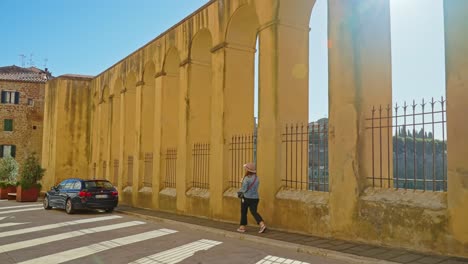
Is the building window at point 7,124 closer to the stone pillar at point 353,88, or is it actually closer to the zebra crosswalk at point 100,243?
the zebra crosswalk at point 100,243

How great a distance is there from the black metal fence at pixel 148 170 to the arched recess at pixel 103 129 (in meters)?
5.29

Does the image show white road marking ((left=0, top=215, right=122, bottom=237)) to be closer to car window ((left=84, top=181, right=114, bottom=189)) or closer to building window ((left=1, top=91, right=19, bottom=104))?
car window ((left=84, top=181, right=114, bottom=189))

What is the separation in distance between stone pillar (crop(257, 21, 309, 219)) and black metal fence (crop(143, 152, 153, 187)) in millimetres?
8660

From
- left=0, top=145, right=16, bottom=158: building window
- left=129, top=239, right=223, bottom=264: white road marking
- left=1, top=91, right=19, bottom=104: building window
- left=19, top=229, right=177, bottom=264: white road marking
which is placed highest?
left=1, top=91, right=19, bottom=104: building window

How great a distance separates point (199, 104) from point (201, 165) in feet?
7.17

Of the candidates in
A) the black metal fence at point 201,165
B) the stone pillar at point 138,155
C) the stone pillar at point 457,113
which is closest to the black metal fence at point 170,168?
the black metal fence at point 201,165

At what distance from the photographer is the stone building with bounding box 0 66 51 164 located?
148ft

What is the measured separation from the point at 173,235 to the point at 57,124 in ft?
61.9

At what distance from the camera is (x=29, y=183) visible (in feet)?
79.0

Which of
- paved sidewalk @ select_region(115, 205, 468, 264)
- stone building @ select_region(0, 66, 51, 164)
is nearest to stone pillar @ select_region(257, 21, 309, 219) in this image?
paved sidewalk @ select_region(115, 205, 468, 264)

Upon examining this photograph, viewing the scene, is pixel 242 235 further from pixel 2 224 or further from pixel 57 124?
pixel 57 124

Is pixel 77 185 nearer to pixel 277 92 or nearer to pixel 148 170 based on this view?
pixel 148 170

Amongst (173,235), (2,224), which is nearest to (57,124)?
(2,224)

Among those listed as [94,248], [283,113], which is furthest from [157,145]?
[94,248]
